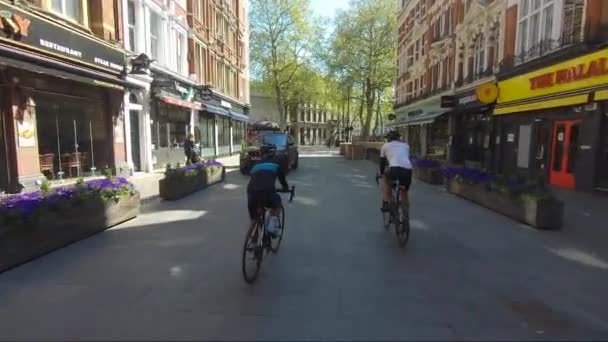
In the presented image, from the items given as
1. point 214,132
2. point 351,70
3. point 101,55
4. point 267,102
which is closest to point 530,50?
point 101,55

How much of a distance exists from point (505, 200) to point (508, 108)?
8.85 m

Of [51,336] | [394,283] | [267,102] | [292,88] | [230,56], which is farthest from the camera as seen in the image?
[267,102]

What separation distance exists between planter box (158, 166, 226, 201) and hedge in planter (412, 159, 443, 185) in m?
7.67

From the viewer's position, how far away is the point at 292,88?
49.2m

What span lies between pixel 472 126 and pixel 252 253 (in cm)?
1828

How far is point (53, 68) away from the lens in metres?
10.3

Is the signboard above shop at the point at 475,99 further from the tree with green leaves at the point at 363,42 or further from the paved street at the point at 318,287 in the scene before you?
the tree with green leaves at the point at 363,42

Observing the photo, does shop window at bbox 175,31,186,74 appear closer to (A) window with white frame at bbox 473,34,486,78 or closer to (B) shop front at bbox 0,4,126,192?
(B) shop front at bbox 0,4,126,192

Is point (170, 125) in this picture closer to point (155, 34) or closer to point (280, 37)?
point (155, 34)

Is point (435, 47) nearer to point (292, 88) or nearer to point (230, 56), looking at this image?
point (230, 56)

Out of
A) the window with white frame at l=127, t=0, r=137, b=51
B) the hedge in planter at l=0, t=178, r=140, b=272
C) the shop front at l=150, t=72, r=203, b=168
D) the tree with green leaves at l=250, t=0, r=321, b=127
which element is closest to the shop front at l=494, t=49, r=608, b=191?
the hedge in planter at l=0, t=178, r=140, b=272

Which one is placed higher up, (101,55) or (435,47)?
(435,47)

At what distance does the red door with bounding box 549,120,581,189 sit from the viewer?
39.7 feet

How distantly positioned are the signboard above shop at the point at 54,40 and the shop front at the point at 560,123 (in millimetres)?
13186
